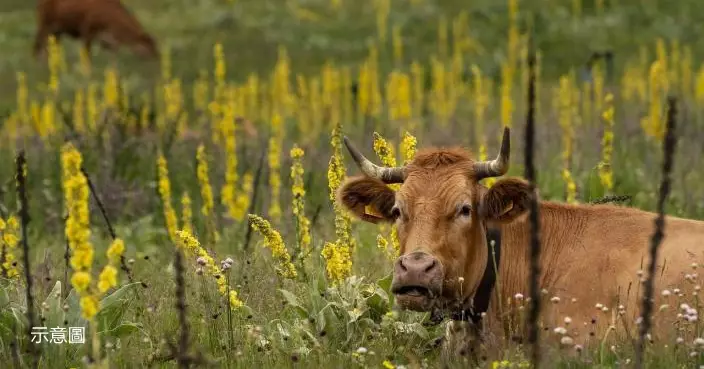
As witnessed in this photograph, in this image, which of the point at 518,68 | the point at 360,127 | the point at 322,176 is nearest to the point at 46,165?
the point at 322,176

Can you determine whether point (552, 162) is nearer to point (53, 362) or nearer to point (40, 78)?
point (53, 362)

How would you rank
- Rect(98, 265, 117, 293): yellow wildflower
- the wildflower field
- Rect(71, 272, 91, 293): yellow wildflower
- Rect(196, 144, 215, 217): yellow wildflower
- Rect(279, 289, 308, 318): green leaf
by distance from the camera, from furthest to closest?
Rect(196, 144, 215, 217): yellow wildflower < Rect(279, 289, 308, 318): green leaf < the wildflower field < Rect(98, 265, 117, 293): yellow wildflower < Rect(71, 272, 91, 293): yellow wildflower

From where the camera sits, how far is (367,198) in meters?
7.12

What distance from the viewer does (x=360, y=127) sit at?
738 inches

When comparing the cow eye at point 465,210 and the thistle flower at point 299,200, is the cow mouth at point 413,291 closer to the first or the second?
the cow eye at point 465,210

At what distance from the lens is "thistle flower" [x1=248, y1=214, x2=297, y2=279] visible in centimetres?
653

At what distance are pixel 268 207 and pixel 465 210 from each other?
5382 mm

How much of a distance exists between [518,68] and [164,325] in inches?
943

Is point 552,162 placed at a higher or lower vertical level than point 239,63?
lower

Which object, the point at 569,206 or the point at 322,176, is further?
the point at 322,176

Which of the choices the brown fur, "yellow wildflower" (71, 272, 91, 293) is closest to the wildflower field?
"yellow wildflower" (71, 272, 91, 293)

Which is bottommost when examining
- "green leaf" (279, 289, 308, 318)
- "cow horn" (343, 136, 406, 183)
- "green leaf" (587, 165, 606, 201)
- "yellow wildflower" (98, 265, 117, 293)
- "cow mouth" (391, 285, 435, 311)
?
"green leaf" (279, 289, 308, 318)

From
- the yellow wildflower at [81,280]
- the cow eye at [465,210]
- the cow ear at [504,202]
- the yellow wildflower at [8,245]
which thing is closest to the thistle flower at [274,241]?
the cow eye at [465,210]

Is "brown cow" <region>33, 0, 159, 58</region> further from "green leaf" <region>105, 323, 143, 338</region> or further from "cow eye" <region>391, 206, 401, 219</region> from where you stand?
"green leaf" <region>105, 323, 143, 338</region>
